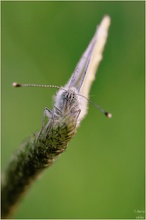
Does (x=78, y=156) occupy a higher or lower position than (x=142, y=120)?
lower

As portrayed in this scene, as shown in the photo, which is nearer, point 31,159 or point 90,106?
point 31,159

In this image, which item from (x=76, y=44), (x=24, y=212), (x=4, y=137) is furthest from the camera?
(x=76, y=44)

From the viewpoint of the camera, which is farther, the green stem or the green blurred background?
the green blurred background

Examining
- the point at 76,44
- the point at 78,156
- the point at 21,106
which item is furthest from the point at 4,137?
the point at 76,44

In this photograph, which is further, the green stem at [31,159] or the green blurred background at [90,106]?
the green blurred background at [90,106]

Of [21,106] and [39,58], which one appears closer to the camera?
[21,106]

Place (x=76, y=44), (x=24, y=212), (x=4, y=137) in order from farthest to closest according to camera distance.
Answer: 1. (x=76, y=44)
2. (x=4, y=137)
3. (x=24, y=212)

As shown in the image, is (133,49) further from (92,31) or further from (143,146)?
(143,146)

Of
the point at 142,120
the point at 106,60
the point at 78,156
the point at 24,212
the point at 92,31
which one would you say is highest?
the point at 92,31
